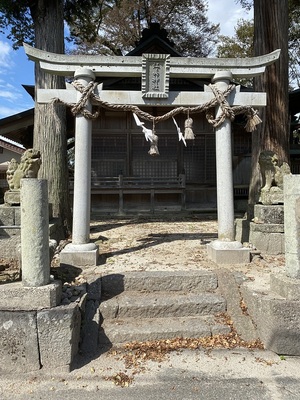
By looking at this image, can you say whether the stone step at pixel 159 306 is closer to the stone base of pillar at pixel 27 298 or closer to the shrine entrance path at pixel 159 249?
the shrine entrance path at pixel 159 249

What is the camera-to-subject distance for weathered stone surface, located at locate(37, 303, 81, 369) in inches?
116

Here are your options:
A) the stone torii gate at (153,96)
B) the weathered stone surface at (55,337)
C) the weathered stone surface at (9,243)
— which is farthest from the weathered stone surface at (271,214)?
the weathered stone surface at (9,243)

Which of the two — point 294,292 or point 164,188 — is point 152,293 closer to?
point 294,292

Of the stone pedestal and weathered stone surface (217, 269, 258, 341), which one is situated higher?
the stone pedestal

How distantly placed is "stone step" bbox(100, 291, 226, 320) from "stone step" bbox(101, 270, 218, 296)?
0.18 meters

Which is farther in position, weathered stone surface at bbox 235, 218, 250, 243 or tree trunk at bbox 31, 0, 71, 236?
tree trunk at bbox 31, 0, 71, 236

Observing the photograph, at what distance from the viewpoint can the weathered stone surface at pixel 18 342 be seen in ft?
9.64

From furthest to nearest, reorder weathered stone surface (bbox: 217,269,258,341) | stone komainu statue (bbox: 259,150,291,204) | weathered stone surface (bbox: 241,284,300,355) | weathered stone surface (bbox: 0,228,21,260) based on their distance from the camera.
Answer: stone komainu statue (bbox: 259,150,291,204) → weathered stone surface (bbox: 0,228,21,260) → weathered stone surface (bbox: 217,269,258,341) → weathered stone surface (bbox: 241,284,300,355)

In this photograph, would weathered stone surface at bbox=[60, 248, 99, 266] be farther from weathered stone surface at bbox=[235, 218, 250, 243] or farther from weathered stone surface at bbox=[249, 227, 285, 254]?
weathered stone surface at bbox=[235, 218, 250, 243]

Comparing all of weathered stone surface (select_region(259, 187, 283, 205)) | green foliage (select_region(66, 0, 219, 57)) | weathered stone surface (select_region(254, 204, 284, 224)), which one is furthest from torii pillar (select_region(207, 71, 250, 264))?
green foliage (select_region(66, 0, 219, 57))

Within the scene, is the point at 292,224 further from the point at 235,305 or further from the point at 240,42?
the point at 240,42

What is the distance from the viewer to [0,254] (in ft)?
17.3

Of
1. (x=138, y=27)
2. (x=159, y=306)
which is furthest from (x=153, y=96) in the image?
(x=138, y=27)

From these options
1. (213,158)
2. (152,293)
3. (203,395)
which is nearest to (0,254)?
(152,293)
